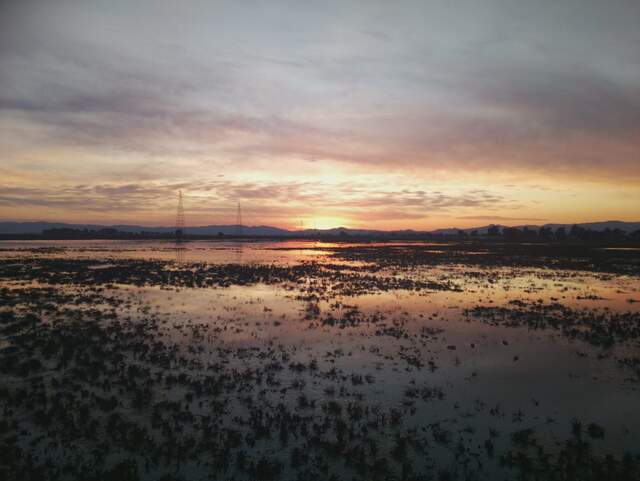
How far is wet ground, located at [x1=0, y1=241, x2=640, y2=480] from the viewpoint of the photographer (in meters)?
7.38

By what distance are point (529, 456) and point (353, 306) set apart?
14805 millimetres

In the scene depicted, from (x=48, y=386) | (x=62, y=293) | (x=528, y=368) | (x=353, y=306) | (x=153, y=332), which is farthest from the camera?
(x=62, y=293)

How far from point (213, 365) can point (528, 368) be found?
34.3ft

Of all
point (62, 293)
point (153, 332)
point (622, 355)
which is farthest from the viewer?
point (62, 293)

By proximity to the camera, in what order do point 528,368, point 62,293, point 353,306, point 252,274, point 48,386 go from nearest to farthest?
1. point 48,386
2. point 528,368
3. point 353,306
4. point 62,293
5. point 252,274

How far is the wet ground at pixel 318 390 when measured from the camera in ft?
24.2

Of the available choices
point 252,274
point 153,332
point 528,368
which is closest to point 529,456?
point 528,368

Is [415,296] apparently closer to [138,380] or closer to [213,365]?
[213,365]

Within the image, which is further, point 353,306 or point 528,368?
point 353,306

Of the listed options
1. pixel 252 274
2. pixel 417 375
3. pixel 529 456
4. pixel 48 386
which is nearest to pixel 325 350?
pixel 417 375

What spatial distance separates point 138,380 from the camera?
36.3 ft

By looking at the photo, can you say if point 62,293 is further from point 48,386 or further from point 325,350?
point 325,350

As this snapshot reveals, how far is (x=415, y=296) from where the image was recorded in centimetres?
2559

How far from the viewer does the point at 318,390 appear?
10.6 m
